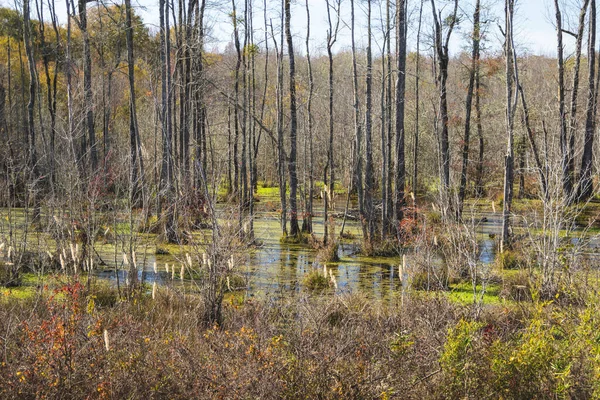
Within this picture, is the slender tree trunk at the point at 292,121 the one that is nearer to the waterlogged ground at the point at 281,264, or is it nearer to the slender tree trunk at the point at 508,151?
the waterlogged ground at the point at 281,264

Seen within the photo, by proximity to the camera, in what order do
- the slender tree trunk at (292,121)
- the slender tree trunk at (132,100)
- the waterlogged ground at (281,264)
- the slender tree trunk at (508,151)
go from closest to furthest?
the waterlogged ground at (281,264)
the slender tree trunk at (132,100)
the slender tree trunk at (508,151)
the slender tree trunk at (292,121)

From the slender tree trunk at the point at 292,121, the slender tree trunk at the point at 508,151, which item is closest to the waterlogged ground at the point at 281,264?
the slender tree trunk at the point at 508,151

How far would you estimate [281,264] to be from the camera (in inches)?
561

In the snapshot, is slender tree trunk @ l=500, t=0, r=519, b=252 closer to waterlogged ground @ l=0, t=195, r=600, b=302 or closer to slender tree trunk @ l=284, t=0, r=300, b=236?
waterlogged ground @ l=0, t=195, r=600, b=302

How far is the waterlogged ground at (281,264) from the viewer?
424 inches

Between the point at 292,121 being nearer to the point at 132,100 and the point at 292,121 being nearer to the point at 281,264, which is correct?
the point at 281,264

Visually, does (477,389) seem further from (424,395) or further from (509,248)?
(509,248)

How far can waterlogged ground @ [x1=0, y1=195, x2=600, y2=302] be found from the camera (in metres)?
10.8

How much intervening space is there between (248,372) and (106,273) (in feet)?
27.1

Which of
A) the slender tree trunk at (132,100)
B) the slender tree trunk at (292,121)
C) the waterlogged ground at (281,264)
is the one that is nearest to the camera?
the waterlogged ground at (281,264)

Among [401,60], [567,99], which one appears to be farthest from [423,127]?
[401,60]

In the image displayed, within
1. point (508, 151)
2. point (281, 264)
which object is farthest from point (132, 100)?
point (508, 151)

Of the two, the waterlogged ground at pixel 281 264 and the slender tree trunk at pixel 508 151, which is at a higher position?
the slender tree trunk at pixel 508 151

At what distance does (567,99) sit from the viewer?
26250 mm
